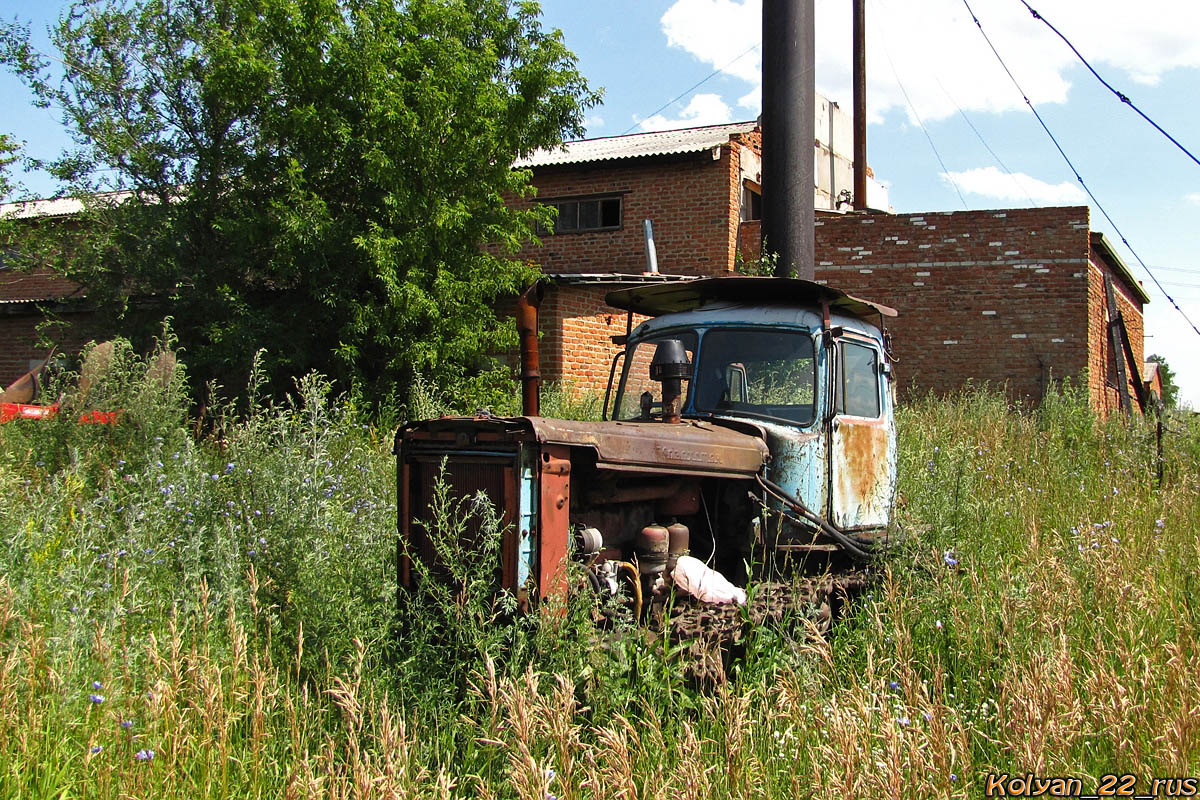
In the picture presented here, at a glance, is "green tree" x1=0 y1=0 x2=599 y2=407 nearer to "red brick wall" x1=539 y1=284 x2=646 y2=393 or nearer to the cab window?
"red brick wall" x1=539 y1=284 x2=646 y2=393

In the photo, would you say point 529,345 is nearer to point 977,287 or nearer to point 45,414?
point 45,414

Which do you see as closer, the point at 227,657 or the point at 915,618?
the point at 227,657

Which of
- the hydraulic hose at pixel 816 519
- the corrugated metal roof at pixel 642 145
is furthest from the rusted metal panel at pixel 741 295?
the corrugated metal roof at pixel 642 145

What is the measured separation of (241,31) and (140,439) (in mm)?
8912

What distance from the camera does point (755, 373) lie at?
5.34 m

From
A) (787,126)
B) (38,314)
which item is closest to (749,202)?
(787,126)

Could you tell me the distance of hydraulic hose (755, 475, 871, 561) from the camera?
4.84 m

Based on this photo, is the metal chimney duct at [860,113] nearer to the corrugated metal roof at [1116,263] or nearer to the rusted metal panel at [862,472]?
the corrugated metal roof at [1116,263]

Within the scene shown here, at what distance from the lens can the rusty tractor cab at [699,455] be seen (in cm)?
391

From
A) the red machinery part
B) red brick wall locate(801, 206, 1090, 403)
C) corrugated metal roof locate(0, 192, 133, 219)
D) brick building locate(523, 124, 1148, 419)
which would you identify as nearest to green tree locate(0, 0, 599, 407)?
corrugated metal roof locate(0, 192, 133, 219)

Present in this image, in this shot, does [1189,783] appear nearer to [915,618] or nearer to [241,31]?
[915,618]

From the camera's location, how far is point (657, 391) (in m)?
6.00

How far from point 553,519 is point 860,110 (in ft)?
55.7

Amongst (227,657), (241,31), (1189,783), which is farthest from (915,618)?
(241,31)
